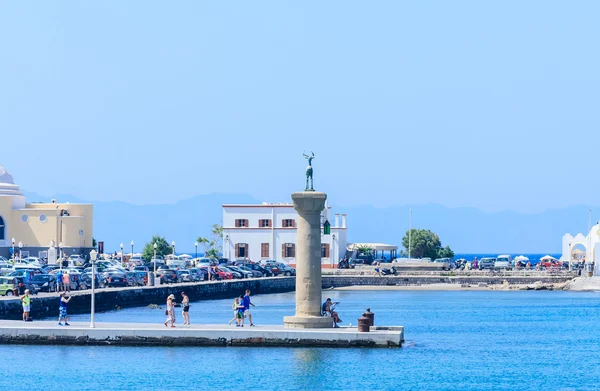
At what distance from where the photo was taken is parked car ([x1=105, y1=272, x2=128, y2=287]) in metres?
77.9

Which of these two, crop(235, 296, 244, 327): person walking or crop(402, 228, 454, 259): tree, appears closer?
crop(235, 296, 244, 327): person walking

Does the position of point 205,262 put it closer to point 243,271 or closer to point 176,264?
point 176,264

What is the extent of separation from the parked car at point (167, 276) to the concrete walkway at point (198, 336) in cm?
4136

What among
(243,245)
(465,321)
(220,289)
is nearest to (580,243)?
(243,245)

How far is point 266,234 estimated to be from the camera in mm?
114500

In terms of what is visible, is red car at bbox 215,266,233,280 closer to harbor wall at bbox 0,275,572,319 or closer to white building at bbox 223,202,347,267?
harbor wall at bbox 0,275,572,319

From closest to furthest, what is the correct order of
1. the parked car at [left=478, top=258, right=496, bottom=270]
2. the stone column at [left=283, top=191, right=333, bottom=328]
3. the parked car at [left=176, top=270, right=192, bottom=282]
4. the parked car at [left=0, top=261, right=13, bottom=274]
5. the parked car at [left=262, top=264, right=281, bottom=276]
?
the stone column at [left=283, top=191, right=333, bottom=328]
the parked car at [left=0, top=261, right=13, bottom=274]
the parked car at [left=176, top=270, right=192, bottom=282]
the parked car at [left=262, top=264, right=281, bottom=276]
the parked car at [left=478, top=258, right=496, bottom=270]

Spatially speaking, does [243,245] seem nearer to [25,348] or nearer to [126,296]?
[126,296]

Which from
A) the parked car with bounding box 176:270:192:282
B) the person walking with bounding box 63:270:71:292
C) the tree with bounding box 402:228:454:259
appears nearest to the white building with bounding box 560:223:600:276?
the tree with bounding box 402:228:454:259

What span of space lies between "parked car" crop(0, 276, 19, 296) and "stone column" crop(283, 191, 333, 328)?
2134 centimetres

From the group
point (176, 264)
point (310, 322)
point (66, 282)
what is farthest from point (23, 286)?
point (176, 264)

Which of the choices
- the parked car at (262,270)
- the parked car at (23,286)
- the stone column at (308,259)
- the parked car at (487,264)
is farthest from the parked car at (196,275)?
the stone column at (308,259)

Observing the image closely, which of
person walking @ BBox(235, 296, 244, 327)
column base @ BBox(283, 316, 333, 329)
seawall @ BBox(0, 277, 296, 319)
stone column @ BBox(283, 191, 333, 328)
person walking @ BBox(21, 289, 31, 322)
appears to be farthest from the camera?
seawall @ BBox(0, 277, 296, 319)

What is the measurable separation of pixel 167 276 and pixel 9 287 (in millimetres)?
24678
